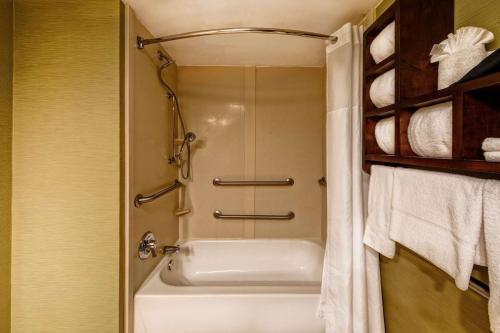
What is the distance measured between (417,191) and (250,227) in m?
1.61

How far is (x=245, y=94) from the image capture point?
2143 mm

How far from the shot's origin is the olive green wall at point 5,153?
3.50ft

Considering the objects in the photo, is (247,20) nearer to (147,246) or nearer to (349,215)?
(349,215)

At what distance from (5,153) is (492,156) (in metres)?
1.65

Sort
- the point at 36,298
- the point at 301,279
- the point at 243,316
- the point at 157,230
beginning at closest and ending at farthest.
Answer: the point at 36,298 < the point at 243,316 < the point at 157,230 < the point at 301,279

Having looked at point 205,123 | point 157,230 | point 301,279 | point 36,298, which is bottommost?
point 301,279

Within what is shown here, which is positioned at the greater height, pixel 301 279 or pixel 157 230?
pixel 157 230

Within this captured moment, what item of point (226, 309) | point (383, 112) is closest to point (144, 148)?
point (226, 309)

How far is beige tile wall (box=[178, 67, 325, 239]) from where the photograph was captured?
215 centimetres

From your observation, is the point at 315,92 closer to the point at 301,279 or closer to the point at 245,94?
the point at 245,94

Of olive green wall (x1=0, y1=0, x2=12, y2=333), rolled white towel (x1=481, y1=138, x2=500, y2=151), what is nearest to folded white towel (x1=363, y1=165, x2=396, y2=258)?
rolled white towel (x1=481, y1=138, x2=500, y2=151)

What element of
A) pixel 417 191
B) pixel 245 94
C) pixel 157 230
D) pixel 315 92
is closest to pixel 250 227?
pixel 157 230

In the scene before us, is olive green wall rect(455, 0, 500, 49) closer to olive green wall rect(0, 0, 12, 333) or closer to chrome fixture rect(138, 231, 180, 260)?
chrome fixture rect(138, 231, 180, 260)

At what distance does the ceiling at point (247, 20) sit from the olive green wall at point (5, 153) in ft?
1.76
